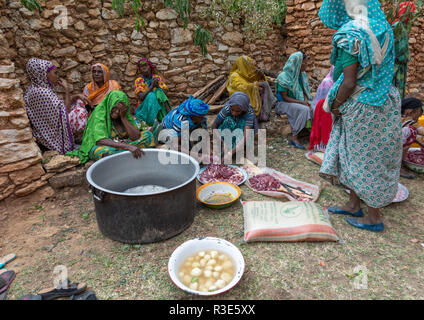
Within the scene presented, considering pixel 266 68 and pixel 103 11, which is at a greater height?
pixel 103 11

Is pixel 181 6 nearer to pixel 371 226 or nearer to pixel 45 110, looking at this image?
pixel 45 110

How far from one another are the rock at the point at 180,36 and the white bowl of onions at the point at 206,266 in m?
3.97

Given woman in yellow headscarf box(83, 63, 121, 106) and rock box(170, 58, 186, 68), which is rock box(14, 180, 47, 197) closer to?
woman in yellow headscarf box(83, 63, 121, 106)

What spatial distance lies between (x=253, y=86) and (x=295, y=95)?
2.47 ft

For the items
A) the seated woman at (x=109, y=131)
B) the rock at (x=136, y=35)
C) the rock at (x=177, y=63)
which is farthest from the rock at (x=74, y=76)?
the rock at (x=177, y=63)

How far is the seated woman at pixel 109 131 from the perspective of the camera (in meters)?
2.98

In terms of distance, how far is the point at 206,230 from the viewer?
96.2 inches

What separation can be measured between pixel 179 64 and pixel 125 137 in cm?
223

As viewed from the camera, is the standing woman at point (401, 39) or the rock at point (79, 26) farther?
the rock at point (79, 26)

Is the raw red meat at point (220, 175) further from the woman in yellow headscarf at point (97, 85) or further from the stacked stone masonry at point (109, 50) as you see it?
the woman in yellow headscarf at point (97, 85)

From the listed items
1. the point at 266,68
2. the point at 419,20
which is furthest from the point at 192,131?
the point at 419,20

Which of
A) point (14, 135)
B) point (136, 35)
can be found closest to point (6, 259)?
point (14, 135)
